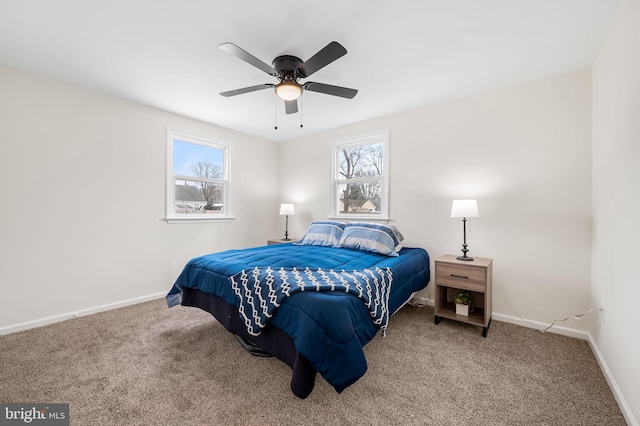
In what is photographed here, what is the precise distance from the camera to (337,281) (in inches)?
71.5

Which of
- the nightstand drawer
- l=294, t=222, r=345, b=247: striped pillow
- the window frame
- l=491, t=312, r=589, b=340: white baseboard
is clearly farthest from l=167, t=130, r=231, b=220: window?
l=491, t=312, r=589, b=340: white baseboard

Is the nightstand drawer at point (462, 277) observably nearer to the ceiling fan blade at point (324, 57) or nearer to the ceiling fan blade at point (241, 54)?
the ceiling fan blade at point (324, 57)

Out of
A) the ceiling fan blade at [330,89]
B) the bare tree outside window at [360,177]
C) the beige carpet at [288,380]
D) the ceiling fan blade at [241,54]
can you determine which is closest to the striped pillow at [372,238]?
the bare tree outside window at [360,177]

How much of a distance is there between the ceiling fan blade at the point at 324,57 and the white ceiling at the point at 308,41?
20 cm

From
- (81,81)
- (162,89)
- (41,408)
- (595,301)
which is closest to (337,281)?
(41,408)

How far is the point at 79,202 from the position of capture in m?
2.81

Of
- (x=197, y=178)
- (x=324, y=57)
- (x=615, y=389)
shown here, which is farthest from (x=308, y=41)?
(x=615, y=389)

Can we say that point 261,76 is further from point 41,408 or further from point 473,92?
point 41,408

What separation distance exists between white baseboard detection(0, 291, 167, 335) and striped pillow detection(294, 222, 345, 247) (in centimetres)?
201

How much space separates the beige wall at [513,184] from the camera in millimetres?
2408

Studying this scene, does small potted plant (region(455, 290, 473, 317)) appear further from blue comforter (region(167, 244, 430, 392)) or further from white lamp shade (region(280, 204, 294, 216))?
white lamp shade (region(280, 204, 294, 216))

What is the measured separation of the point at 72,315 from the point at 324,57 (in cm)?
350

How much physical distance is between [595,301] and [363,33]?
9.35 ft

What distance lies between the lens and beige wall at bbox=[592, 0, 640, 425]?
1.45 metres
